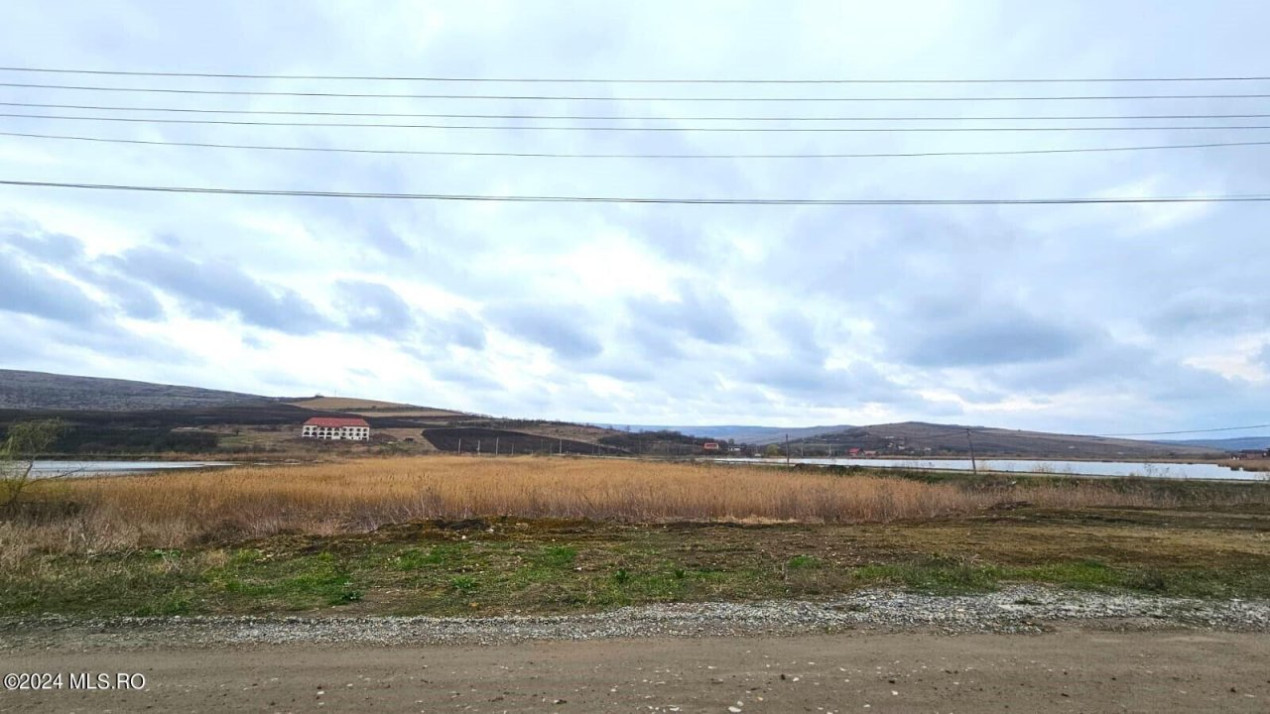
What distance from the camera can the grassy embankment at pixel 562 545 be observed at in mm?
10086

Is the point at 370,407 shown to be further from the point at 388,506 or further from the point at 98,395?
the point at 388,506

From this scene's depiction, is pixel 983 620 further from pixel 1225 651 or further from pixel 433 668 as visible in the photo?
pixel 433 668

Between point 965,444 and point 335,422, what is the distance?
135875 millimetres

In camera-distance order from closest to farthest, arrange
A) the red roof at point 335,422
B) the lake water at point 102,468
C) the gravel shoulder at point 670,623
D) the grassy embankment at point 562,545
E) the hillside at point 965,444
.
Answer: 1. the gravel shoulder at point 670,623
2. the grassy embankment at point 562,545
3. the lake water at point 102,468
4. the red roof at point 335,422
5. the hillside at point 965,444

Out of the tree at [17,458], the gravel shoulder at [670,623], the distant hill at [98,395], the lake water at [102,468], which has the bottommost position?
the lake water at [102,468]

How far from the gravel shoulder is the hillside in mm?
116706

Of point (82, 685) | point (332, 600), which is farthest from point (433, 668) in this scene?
point (332, 600)

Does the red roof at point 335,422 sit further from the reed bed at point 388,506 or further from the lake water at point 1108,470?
the reed bed at point 388,506

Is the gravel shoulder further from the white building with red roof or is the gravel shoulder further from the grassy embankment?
the white building with red roof

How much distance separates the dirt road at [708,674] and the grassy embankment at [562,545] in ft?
7.25

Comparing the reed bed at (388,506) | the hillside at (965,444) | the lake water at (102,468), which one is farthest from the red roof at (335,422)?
the reed bed at (388,506)

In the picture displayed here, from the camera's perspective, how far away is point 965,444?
154 metres

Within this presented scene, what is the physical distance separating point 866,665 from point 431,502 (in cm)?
1777

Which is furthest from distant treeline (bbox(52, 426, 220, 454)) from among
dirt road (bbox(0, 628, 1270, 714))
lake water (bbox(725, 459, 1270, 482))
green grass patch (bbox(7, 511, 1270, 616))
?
dirt road (bbox(0, 628, 1270, 714))
